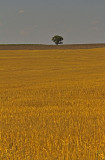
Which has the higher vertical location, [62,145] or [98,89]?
[98,89]

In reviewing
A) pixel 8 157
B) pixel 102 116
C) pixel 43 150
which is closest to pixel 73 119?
pixel 102 116

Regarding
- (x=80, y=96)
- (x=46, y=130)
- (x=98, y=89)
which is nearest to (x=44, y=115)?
(x=46, y=130)

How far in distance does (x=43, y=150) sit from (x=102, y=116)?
3342 millimetres

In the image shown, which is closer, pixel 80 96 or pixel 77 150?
pixel 77 150

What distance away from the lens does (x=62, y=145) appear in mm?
6375

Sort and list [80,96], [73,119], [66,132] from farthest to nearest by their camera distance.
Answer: [80,96] < [73,119] < [66,132]

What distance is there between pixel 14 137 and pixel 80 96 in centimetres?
746

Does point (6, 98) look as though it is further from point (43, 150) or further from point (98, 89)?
point (43, 150)

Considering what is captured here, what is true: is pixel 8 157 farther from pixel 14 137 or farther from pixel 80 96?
pixel 80 96

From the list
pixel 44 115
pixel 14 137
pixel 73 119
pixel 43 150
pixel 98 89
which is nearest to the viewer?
pixel 43 150

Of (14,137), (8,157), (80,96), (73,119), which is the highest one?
(80,96)

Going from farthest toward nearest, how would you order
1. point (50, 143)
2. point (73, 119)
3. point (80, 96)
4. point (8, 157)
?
point (80, 96) → point (73, 119) → point (50, 143) → point (8, 157)

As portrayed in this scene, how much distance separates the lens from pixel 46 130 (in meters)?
7.57

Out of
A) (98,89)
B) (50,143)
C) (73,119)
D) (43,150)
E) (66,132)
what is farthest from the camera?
(98,89)
